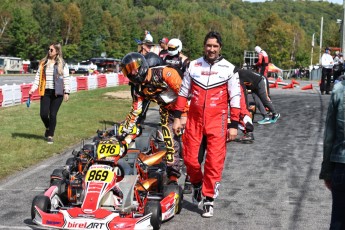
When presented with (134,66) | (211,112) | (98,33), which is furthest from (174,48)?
(98,33)

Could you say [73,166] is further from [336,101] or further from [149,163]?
[336,101]

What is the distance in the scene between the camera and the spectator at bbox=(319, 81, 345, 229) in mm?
3820

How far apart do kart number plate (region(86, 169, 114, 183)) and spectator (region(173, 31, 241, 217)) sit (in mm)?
1120

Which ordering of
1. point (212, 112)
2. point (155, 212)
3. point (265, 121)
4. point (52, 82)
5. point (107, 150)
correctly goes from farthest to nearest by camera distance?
point (265, 121) < point (52, 82) < point (212, 112) < point (107, 150) < point (155, 212)

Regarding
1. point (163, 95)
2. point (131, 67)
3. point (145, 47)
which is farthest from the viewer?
point (145, 47)

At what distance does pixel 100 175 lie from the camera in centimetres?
589

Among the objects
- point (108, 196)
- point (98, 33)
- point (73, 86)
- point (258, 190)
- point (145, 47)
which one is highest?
point (98, 33)

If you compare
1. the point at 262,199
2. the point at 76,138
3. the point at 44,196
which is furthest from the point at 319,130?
the point at 44,196

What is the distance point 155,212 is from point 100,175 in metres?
0.66

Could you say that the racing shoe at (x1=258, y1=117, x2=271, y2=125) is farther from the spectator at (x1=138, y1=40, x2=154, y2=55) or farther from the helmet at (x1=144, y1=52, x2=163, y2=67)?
the helmet at (x1=144, y1=52, x2=163, y2=67)

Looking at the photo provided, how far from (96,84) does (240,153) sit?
68.4 feet

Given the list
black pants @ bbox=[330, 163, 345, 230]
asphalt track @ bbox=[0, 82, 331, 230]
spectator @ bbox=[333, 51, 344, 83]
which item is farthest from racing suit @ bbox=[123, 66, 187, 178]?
spectator @ bbox=[333, 51, 344, 83]

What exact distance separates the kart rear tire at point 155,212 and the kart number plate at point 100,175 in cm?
48

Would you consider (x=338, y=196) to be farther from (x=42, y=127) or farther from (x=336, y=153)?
(x=42, y=127)
